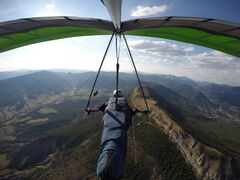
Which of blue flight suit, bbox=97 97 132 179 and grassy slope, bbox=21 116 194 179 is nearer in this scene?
blue flight suit, bbox=97 97 132 179

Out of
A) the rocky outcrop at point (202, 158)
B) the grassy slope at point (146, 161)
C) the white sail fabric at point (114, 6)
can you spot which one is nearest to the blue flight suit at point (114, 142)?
the white sail fabric at point (114, 6)

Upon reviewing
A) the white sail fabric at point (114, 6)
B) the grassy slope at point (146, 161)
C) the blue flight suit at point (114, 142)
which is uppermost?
the white sail fabric at point (114, 6)

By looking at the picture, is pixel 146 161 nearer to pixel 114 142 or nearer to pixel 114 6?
pixel 114 142

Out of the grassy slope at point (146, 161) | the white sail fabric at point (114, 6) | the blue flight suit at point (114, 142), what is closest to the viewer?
the white sail fabric at point (114, 6)

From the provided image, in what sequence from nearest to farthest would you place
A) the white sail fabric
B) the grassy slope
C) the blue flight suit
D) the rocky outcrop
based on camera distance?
the white sail fabric, the blue flight suit, the rocky outcrop, the grassy slope

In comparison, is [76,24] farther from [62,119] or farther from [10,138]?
[62,119]

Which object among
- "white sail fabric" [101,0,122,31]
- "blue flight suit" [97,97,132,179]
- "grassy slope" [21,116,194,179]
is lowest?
"grassy slope" [21,116,194,179]

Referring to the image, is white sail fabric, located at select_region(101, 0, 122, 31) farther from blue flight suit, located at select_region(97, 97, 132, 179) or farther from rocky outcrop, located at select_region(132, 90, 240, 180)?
rocky outcrop, located at select_region(132, 90, 240, 180)

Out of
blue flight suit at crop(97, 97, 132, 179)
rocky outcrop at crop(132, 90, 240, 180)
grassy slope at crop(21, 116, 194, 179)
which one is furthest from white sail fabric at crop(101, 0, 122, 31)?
rocky outcrop at crop(132, 90, 240, 180)

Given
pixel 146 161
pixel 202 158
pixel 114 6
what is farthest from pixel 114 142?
pixel 202 158

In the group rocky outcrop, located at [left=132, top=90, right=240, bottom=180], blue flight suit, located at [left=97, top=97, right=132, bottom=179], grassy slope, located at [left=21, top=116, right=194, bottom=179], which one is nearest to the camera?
blue flight suit, located at [left=97, top=97, right=132, bottom=179]

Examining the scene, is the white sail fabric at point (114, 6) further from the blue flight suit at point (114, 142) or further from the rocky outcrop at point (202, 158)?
the rocky outcrop at point (202, 158)
